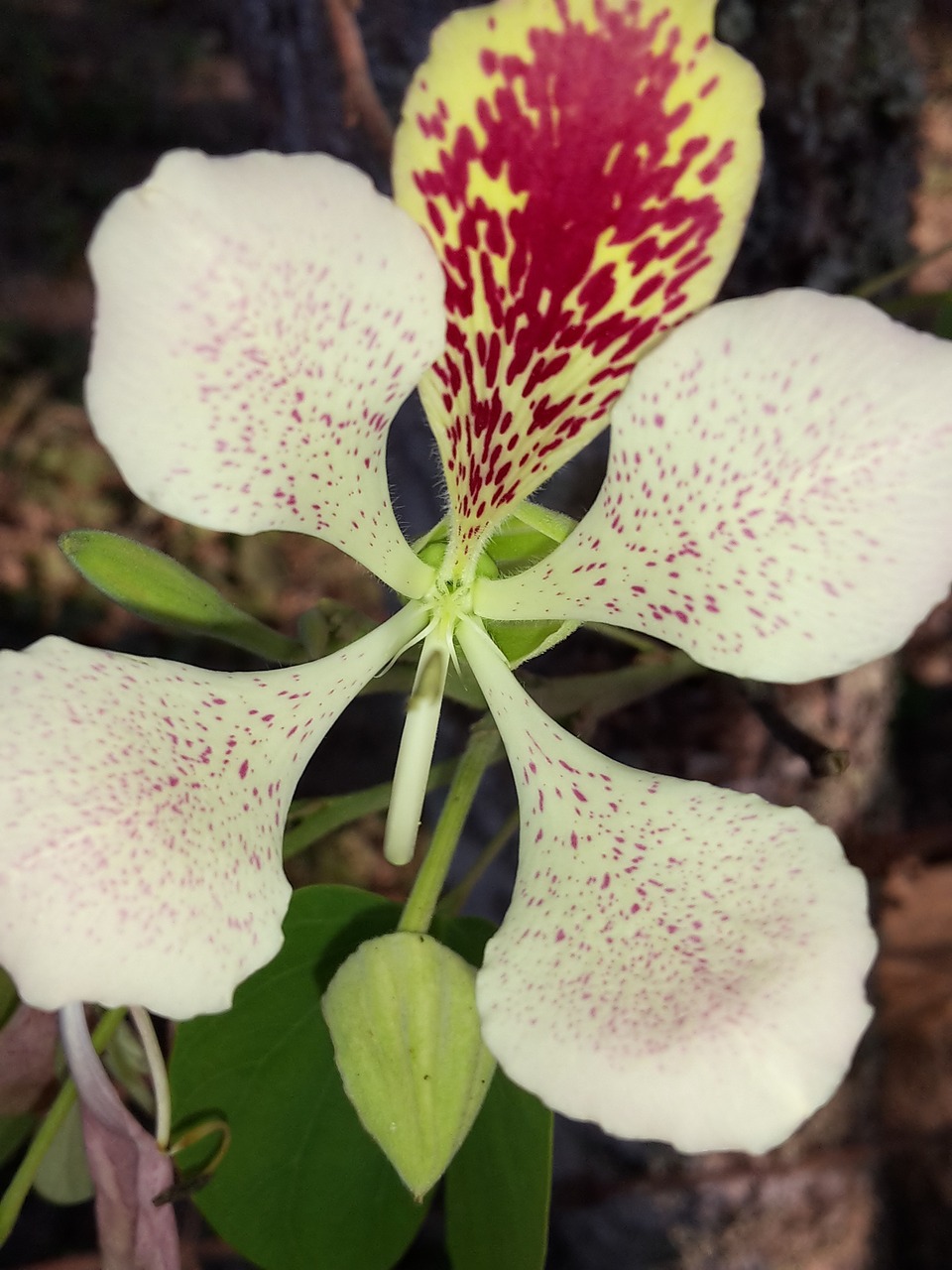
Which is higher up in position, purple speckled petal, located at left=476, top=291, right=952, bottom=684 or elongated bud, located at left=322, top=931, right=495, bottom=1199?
purple speckled petal, located at left=476, top=291, right=952, bottom=684

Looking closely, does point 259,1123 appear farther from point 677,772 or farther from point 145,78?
point 145,78

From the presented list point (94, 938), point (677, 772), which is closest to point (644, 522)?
point (94, 938)

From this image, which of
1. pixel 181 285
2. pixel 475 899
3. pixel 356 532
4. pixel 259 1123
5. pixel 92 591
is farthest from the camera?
pixel 92 591

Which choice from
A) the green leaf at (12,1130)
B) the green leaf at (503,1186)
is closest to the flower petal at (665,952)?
the green leaf at (503,1186)

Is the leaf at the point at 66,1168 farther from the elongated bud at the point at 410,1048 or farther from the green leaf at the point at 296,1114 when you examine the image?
the elongated bud at the point at 410,1048

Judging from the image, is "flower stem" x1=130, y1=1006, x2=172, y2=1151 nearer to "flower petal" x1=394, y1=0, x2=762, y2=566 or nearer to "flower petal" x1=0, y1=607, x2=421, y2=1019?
"flower petal" x1=0, y1=607, x2=421, y2=1019

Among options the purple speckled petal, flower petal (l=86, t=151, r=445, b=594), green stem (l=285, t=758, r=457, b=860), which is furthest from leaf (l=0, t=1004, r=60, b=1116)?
the purple speckled petal
